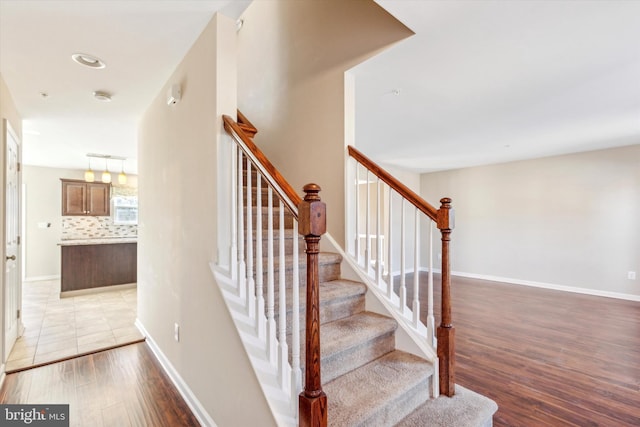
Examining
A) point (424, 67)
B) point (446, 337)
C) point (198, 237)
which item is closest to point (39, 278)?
point (198, 237)

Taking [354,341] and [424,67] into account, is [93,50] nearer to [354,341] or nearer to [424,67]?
[424,67]

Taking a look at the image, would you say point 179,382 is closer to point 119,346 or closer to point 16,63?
point 119,346

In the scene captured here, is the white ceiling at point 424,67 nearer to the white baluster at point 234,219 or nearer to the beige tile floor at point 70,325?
the white baluster at point 234,219

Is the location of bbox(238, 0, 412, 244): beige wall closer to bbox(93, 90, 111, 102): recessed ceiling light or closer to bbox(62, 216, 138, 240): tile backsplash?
bbox(93, 90, 111, 102): recessed ceiling light

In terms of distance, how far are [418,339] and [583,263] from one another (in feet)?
16.2

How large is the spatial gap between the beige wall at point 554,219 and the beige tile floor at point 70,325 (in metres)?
6.19

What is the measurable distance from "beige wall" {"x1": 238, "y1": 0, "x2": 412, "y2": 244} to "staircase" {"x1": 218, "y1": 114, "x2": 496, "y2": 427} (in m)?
0.71

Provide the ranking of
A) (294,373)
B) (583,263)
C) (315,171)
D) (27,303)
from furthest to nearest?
(583,263), (27,303), (315,171), (294,373)

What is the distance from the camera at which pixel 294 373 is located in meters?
1.21

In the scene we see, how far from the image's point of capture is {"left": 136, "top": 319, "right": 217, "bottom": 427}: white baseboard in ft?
6.12

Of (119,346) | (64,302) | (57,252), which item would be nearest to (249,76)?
(119,346)

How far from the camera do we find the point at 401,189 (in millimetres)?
2010

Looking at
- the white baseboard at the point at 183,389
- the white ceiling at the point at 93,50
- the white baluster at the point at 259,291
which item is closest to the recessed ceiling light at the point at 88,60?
the white ceiling at the point at 93,50

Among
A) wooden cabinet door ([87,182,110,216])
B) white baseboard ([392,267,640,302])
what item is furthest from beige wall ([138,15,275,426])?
wooden cabinet door ([87,182,110,216])
